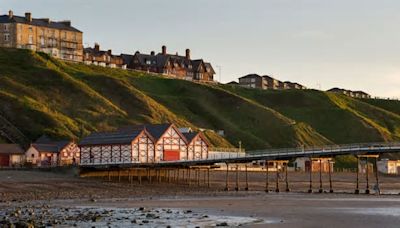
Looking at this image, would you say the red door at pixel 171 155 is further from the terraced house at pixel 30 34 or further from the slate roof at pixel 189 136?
the terraced house at pixel 30 34

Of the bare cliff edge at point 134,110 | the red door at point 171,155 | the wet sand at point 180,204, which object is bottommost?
the wet sand at point 180,204

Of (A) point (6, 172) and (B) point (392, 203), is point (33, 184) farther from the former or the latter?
(B) point (392, 203)

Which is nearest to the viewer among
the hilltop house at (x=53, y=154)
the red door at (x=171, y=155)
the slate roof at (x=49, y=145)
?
the hilltop house at (x=53, y=154)

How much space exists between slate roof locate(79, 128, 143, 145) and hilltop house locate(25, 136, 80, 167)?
2.01 meters

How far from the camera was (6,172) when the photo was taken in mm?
92000

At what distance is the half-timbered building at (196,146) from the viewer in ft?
377

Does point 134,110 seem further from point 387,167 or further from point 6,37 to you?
point 6,37

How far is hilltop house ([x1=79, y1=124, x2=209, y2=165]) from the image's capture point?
4198 inches

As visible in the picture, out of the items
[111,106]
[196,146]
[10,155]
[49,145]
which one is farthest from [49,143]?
[111,106]

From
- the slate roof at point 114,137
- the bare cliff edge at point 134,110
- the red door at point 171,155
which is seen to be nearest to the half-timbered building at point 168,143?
the red door at point 171,155

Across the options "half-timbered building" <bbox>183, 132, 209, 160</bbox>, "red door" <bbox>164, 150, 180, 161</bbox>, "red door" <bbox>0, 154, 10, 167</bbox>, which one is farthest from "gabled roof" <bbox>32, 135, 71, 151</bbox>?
"half-timbered building" <bbox>183, 132, 209, 160</bbox>

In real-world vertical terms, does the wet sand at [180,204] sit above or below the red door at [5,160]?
below

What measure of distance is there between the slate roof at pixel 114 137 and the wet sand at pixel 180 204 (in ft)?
37.3

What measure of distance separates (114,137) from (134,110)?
42961 mm
